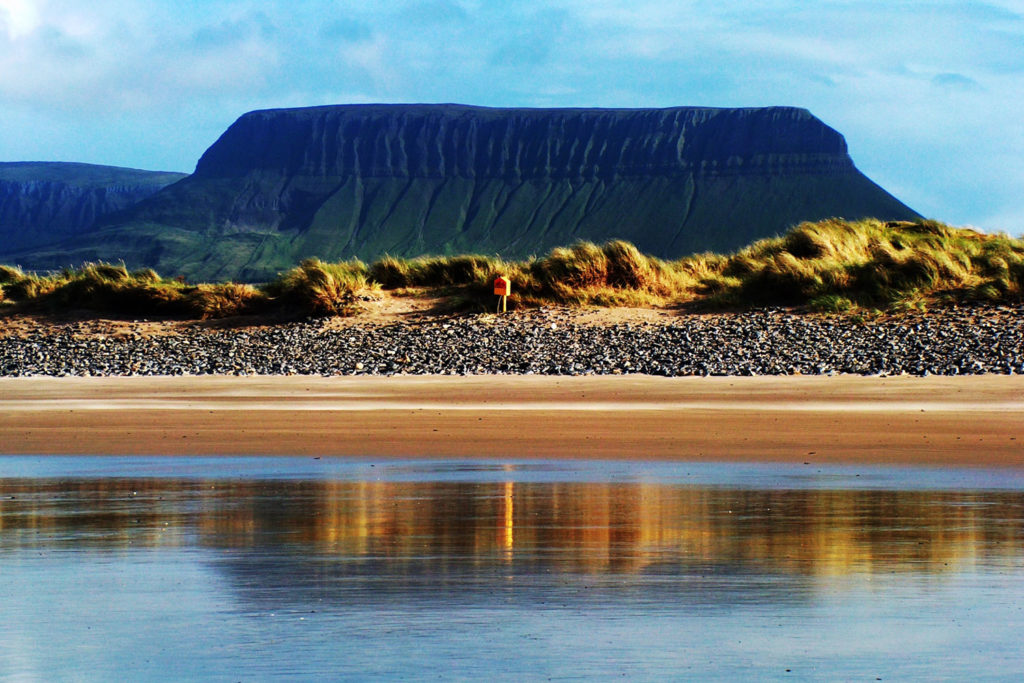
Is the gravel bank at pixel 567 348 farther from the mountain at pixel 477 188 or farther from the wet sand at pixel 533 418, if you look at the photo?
the mountain at pixel 477 188

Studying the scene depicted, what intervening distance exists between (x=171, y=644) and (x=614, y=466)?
594 centimetres

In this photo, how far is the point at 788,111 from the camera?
6437 inches

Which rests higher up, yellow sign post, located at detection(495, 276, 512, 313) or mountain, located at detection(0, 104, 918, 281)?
mountain, located at detection(0, 104, 918, 281)

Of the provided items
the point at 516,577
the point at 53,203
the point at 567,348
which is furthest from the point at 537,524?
the point at 53,203

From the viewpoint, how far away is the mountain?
147500 millimetres

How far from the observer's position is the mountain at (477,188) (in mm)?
147500

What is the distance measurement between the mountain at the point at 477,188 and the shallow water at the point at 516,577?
427 ft

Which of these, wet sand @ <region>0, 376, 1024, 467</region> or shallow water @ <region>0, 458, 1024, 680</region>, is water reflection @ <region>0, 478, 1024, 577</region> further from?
wet sand @ <region>0, 376, 1024, 467</region>

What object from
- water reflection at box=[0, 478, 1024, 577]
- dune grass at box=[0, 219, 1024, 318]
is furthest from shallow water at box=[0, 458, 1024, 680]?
dune grass at box=[0, 219, 1024, 318]

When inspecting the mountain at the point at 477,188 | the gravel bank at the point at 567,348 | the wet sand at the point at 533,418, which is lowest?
the wet sand at the point at 533,418

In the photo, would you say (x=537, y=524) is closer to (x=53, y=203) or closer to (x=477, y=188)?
(x=477, y=188)

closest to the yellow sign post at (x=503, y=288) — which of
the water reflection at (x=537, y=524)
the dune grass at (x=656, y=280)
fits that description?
the dune grass at (x=656, y=280)

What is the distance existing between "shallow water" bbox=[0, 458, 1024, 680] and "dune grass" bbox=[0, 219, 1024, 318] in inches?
661

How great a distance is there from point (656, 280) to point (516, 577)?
73.8 feet
